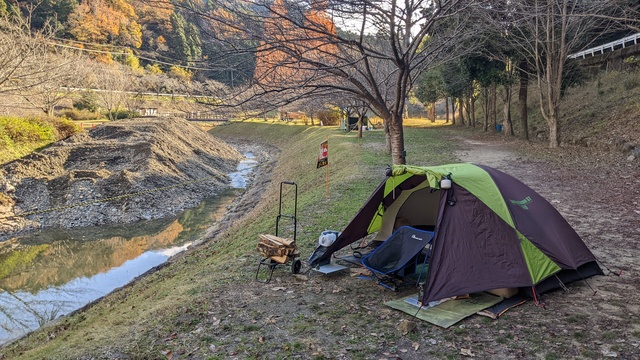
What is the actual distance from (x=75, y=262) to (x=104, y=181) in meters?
7.38


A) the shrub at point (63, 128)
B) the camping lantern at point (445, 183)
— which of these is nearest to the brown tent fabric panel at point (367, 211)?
the camping lantern at point (445, 183)

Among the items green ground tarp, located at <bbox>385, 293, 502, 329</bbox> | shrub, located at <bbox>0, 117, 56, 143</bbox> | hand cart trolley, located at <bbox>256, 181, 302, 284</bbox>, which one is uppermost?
shrub, located at <bbox>0, 117, 56, 143</bbox>

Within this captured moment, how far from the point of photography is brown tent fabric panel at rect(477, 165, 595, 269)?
5195 millimetres

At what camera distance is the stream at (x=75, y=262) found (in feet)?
31.5

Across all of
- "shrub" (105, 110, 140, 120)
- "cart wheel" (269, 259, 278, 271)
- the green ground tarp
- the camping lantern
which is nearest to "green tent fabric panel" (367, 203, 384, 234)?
"cart wheel" (269, 259, 278, 271)

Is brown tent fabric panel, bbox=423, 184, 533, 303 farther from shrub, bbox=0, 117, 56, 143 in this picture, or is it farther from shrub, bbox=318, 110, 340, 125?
shrub, bbox=318, 110, 340, 125

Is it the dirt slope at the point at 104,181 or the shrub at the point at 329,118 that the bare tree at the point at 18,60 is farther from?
the shrub at the point at 329,118

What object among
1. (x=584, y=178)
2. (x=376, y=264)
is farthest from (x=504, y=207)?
(x=584, y=178)

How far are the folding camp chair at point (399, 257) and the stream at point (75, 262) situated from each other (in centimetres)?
731

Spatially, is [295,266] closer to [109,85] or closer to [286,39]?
[286,39]

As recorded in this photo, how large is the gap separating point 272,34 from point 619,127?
15738mm

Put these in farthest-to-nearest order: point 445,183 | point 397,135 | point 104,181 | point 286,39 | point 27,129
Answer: point 27,129, point 104,181, point 397,135, point 286,39, point 445,183

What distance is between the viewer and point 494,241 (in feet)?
16.8

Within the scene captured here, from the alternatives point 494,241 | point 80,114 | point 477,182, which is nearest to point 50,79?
point 477,182
